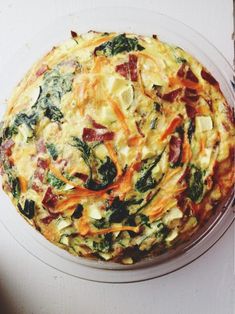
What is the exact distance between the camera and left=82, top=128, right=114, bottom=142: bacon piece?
1.97 m

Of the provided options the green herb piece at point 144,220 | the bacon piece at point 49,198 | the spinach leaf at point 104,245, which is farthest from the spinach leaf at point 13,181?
the green herb piece at point 144,220

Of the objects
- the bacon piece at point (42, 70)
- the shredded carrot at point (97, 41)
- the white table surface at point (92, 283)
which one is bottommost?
the white table surface at point (92, 283)

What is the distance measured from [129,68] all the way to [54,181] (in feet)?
1.49

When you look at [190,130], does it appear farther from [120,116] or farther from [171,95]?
[120,116]

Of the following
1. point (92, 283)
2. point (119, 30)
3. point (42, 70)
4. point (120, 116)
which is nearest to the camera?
point (120, 116)

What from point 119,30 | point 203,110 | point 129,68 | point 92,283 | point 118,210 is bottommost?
point 92,283

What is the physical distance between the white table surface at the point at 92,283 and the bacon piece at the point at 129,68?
1.71 ft

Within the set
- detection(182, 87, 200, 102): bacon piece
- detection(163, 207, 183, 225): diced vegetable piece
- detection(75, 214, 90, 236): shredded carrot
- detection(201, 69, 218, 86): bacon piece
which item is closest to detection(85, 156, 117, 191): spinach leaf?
detection(75, 214, 90, 236): shredded carrot

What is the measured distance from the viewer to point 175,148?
1973 mm

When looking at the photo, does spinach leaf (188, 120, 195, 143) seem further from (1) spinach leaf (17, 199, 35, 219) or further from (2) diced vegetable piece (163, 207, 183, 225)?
(1) spinach leaf (17, 199, 35, 219)

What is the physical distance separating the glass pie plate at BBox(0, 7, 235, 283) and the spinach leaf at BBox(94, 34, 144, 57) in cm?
28

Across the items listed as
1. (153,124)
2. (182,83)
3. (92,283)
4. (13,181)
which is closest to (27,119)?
(13,181)

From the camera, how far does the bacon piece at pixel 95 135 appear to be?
1.97 m

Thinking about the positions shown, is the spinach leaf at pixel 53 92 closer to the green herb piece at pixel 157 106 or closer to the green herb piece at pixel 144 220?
the green herb piece at pixel 157 106
